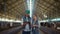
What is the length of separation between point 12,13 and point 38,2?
1.13 feet

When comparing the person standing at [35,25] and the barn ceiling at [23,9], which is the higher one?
the barn ceiling at [23,9]

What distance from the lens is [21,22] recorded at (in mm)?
2008

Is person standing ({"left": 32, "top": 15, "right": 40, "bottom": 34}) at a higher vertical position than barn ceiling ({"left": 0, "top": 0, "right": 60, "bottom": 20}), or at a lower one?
lower

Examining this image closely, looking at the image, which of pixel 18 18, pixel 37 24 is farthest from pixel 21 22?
pixel 37 24

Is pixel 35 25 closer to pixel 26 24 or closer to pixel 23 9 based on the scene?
pixel 26 24

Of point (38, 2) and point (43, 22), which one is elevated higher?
point (38, 2)

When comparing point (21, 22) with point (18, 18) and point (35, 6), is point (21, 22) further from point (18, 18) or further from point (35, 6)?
point (35, 6)

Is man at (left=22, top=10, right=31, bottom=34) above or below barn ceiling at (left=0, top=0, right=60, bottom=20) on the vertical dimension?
below

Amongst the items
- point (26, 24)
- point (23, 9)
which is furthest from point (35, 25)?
point (23, 9)

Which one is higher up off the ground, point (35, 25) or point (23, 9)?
point (23, 9)

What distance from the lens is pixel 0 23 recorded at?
6.42ft

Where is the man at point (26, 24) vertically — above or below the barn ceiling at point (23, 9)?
below

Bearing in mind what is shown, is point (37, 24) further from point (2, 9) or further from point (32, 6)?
point (2, 9)

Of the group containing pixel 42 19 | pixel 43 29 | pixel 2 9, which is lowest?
pixel 43 29
